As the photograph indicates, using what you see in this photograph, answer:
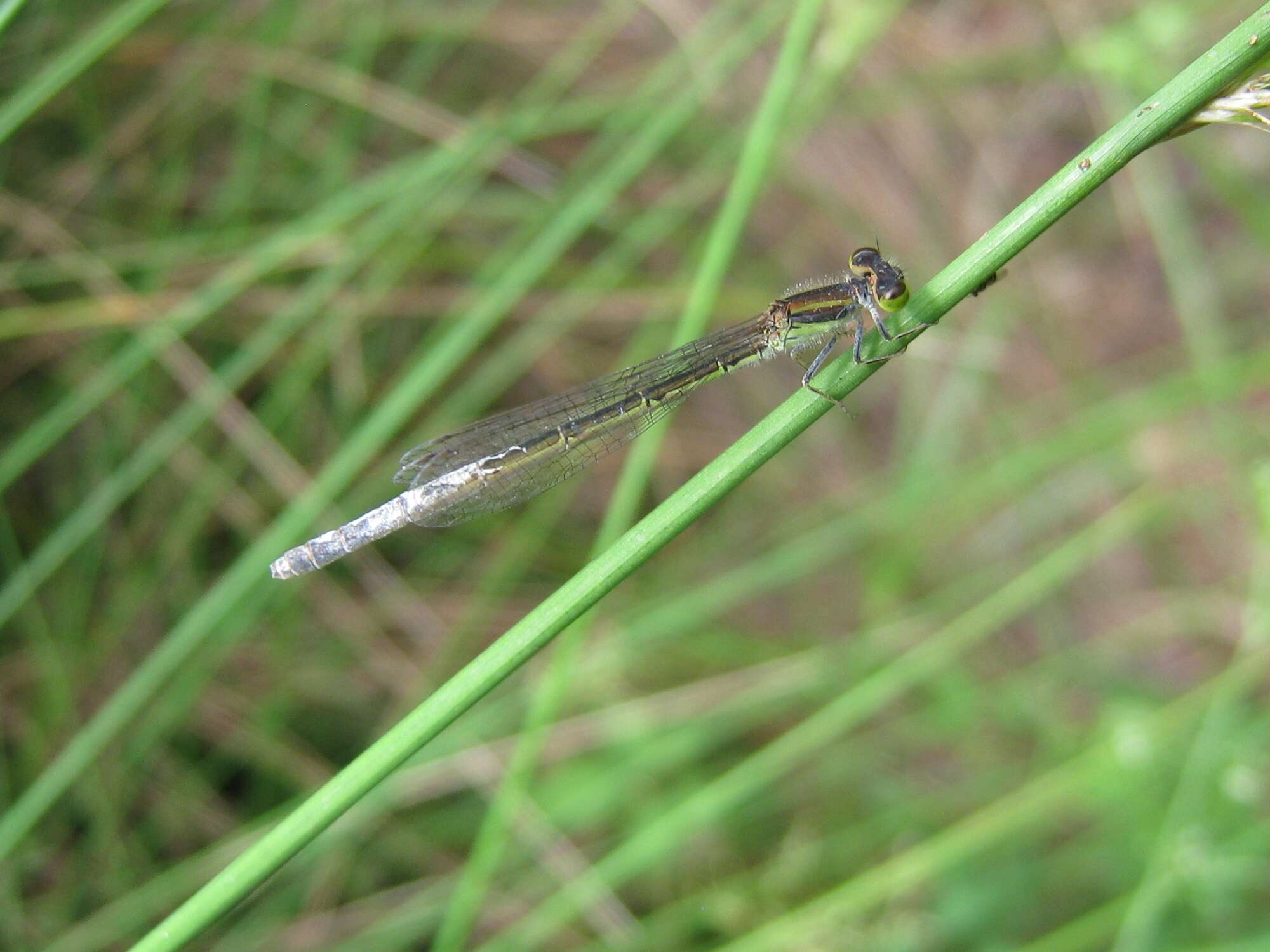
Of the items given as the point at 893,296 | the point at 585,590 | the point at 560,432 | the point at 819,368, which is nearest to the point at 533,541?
the point at 560,432

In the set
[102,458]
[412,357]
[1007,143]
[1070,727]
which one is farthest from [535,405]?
[1007,143]

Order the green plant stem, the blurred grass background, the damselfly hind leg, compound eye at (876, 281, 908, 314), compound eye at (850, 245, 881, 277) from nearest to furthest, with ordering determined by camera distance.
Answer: the green plant stem → the damselfly hind leg → compound eye at (876, 281, 908, 314) → compound eye at (850, 245, 881, 277) → the blurred grass background

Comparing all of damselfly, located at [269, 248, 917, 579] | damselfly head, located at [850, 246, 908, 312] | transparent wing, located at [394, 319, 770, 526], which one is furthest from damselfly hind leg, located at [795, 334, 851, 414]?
transparent wing, located at [394, 319, 770, 526]

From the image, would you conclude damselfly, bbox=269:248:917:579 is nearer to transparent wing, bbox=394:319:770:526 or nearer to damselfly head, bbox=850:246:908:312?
transparent wing, bbox=394:319:770:526

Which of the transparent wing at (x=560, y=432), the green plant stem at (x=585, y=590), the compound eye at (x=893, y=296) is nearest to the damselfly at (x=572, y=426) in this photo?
the transparent wing at (x=560, y=432)

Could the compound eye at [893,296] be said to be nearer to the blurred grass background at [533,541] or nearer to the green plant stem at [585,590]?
the green plant stem at [585,590]

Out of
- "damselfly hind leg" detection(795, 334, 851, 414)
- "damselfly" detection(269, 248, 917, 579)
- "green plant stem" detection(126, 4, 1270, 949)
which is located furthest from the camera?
"damselfly" detection(269, 248, 917, 579)

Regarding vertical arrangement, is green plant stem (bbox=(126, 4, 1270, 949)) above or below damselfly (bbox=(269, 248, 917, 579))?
below

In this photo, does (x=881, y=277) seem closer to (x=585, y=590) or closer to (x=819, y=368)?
(x=819, y=368)
